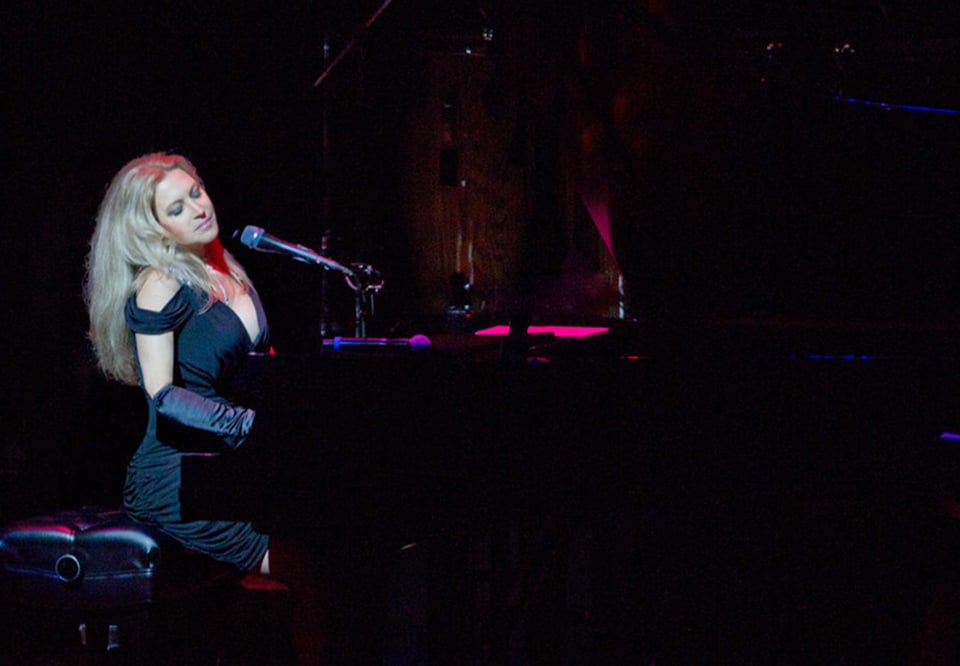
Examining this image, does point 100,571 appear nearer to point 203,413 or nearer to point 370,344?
point 203,413

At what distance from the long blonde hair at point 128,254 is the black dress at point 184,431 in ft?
0.24

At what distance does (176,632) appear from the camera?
9.33 feet

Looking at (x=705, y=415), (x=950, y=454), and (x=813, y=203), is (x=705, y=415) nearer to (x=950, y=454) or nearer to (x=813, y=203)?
(x=950, y=454)

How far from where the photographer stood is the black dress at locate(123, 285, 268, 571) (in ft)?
6.91

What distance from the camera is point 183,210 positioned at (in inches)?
88.7

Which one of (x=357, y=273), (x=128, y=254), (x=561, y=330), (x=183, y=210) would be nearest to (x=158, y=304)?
(x=128, y=254)

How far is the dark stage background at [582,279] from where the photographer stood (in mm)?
1726

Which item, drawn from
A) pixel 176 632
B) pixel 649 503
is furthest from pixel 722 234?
pixel 176 632

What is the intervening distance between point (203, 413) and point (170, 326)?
0.26 m

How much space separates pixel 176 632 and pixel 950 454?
2.29 m

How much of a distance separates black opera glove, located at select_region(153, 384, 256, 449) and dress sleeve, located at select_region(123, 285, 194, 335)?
144mm

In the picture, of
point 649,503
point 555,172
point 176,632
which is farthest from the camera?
point 176,632

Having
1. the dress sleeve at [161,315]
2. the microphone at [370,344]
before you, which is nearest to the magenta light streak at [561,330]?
the microphone at [370,344]

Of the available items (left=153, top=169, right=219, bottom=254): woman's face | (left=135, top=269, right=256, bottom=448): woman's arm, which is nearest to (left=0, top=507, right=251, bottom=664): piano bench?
(left=135, top=269, right=256, bottom=448): woman's arm
